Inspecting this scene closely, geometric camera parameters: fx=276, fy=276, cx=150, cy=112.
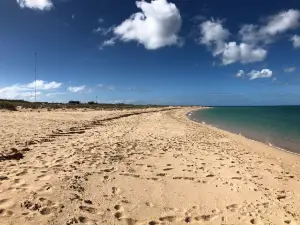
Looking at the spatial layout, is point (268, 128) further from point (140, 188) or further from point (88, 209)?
point (88, 209)

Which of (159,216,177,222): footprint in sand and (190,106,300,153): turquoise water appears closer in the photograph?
(159,216,177,222): footprint in sand

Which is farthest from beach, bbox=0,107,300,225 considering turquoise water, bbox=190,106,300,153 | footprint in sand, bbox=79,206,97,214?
turquoise water, bbox=190,106,300,153

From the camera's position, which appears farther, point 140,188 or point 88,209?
point 140,188

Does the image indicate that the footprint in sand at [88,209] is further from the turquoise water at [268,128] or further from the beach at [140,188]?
the turquoise water at [268,128]

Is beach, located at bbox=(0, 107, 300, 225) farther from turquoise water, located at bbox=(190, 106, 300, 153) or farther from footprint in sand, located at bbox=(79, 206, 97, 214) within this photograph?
turquoise water, located at bbox=(190, 106, 300, 153)

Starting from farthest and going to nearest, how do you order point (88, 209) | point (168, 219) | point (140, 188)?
point (140, 188)
point (88, 209)
point (168, 219)

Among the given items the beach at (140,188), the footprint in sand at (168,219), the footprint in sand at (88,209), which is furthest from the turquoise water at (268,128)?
the footprint in sand at (88,209)

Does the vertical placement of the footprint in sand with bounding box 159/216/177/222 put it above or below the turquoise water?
above

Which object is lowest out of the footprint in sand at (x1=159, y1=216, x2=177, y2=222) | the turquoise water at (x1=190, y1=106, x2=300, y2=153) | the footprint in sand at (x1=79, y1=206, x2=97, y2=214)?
the turquoise water at (x1=190, y1=106, x2=300, y2=153)

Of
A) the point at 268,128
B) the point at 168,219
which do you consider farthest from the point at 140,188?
the point at 268,128

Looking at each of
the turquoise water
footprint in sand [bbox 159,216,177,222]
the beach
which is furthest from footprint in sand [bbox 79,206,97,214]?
the turquoise water

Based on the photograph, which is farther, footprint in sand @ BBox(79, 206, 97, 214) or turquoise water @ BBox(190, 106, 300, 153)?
turquoise water @ BBox(190, 106, 300, 153)

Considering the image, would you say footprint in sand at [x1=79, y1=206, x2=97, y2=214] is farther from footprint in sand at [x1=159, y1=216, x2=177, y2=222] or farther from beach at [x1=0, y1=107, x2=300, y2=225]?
footprint in sand at [x1=159, y1=216, x2=177, y2=222]

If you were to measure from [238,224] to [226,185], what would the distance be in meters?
2.30
